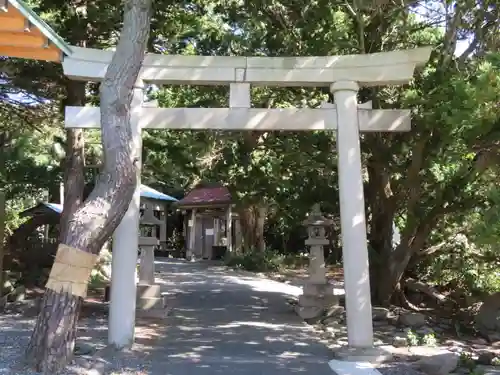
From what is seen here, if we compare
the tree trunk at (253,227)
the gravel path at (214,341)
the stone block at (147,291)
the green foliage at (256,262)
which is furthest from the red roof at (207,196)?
the stone block at (147,291)

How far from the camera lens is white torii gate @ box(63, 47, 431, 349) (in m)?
7.06

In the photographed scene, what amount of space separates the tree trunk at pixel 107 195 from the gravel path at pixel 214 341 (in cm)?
28

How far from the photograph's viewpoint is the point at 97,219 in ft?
17.2

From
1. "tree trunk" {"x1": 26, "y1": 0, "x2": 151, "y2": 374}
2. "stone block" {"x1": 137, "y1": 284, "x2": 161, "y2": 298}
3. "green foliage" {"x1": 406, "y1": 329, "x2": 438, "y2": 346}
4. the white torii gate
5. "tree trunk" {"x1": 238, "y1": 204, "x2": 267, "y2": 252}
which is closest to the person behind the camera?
"tree trunk" {"x1": 26, "y1": 0, "x2": 151, "y2": 374}

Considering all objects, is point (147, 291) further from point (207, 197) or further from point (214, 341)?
point (207, 197)

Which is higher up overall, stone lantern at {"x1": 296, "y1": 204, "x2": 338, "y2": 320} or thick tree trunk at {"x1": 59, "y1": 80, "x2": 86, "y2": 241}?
thick tree trunk at {"x1": 59, "y1": 80, "x2": 86, "y2": 241}

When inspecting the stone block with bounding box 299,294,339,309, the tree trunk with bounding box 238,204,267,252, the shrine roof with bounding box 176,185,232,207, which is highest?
the shrine roof with bounding box 176,185,232,207

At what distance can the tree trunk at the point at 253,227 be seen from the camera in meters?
23.6

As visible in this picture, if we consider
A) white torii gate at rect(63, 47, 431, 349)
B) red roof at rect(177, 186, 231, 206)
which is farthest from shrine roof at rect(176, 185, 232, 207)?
white torii gate at rect(63, 47, 431, 349)

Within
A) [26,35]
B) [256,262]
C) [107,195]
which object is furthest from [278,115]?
[256,262]

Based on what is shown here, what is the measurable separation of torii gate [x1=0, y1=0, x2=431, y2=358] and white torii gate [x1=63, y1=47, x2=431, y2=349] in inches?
0.5

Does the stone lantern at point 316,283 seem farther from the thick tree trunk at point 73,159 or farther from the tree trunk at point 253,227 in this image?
the tree trunk at point 253,227

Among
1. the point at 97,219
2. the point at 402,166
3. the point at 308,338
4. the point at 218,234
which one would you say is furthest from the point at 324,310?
the point at 218,234

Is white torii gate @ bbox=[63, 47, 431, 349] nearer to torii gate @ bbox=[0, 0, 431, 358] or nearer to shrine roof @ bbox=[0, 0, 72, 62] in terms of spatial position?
torii gate @ bbox=[0, 0, 431, 358]
